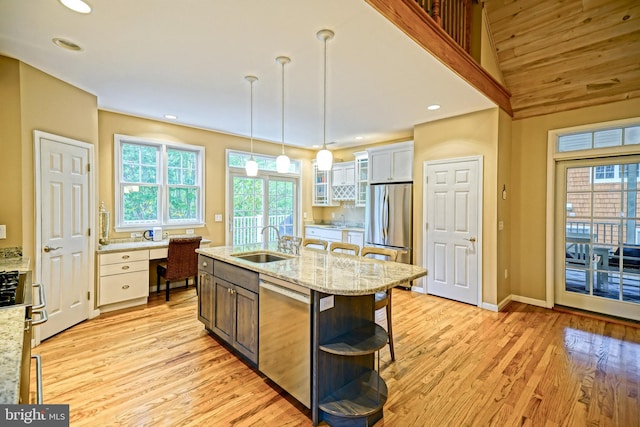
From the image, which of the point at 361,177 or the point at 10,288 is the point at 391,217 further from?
the point at 10,288

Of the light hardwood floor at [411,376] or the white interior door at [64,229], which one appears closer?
the light hardwood floor at [411,376]

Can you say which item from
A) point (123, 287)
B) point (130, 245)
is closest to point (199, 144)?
point (130, 245)

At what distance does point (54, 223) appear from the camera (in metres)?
3.00

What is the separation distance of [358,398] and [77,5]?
312 centimetres

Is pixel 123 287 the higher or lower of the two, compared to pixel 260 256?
lower

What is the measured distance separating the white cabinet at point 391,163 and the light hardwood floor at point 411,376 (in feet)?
7.76

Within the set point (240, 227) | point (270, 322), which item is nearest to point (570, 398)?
point (270, 322)

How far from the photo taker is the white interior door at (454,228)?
156 inches

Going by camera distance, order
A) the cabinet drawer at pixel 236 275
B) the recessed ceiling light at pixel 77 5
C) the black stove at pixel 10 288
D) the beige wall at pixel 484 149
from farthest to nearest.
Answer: the beige wall at pixel 484 149
the cabinet drawer at pixel 236 275
the recessed ceiling light at pixel 77 5
the black stove at pixel 10 288

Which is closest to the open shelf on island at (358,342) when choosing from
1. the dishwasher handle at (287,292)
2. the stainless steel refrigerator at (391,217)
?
the dishwasher handle at (287,292)

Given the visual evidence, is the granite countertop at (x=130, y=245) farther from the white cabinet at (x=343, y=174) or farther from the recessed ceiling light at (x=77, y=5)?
the white cabinet at (x=343, y=174)

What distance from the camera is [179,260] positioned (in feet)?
13.0

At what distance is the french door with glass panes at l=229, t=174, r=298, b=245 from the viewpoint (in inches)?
217

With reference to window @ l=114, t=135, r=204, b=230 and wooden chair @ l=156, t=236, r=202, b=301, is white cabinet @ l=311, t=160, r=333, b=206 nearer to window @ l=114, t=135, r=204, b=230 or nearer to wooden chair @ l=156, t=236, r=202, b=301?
window @ l=114, t=135, r=204, b=230
